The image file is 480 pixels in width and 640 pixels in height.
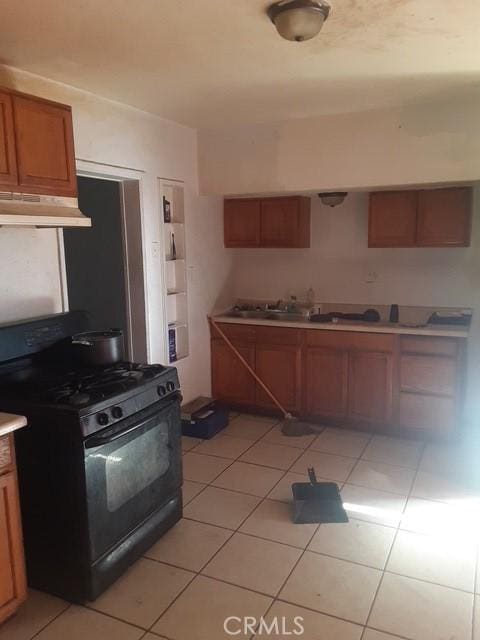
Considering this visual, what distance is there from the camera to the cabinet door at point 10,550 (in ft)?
6.52

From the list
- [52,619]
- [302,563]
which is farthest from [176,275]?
[52,619]

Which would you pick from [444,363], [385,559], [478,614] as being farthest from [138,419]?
[444,363]

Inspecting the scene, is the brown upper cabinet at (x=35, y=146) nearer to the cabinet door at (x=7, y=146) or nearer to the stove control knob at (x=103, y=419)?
the cabinet door at (x=7, y=146)

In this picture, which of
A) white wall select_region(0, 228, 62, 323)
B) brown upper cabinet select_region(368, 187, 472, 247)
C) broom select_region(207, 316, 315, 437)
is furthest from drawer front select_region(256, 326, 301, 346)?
white wall select_region(0, 228, 62, 323)

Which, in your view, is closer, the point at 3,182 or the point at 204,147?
the point at 3,182

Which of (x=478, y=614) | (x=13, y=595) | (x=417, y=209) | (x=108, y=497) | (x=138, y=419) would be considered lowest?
(x=478, y=614)

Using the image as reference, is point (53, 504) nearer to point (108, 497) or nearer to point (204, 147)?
point (108, 497)

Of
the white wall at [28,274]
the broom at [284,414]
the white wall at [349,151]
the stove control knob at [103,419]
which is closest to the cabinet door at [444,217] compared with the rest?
the white wall at [349,151]

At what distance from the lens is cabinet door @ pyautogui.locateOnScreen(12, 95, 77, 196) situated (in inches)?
89.4

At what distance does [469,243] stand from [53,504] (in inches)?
130

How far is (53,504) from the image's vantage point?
6.97 ft

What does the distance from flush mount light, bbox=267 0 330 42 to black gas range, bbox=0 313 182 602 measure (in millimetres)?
1635

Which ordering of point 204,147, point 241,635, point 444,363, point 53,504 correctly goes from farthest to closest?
point 204,147 → point 444,363 → point 53,504 → point 241,635

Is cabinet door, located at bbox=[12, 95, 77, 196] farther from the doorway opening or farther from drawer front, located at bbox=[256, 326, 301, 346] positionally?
drawer front, located at bbox=[256, 326, 301, 346]
